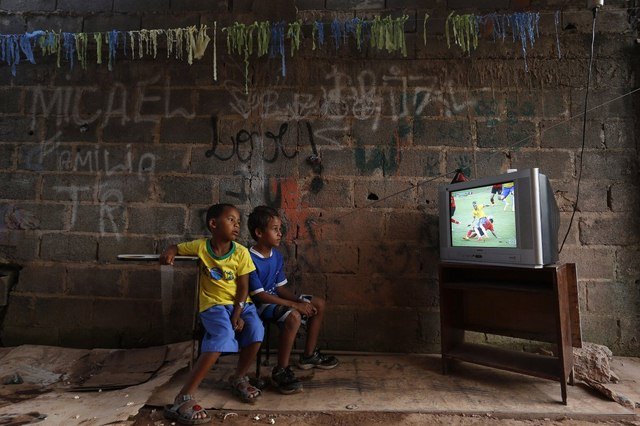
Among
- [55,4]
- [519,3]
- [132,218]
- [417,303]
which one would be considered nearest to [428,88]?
[519,3]

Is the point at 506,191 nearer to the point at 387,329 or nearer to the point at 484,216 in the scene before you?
the point at 484,216

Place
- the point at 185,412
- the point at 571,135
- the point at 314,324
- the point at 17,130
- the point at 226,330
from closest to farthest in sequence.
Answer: the point at 185,412, the point at 226,330, the point at 314,324, the point at 571,135, the point at 17,130

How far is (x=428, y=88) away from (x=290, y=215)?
156cm

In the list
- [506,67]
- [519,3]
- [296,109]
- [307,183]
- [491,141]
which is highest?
[519,3]

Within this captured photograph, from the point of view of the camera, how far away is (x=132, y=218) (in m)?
3.30

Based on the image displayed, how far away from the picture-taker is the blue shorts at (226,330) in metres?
2.19

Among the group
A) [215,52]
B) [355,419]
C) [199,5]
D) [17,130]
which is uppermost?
[199,5]

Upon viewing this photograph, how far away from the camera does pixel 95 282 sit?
3.27 meters

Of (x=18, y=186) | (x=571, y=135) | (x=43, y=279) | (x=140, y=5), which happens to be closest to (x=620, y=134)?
(x=571, y=135)

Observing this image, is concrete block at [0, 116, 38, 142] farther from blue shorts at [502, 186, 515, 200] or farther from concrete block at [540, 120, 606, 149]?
concrete block at [540, 120, 606, 149]

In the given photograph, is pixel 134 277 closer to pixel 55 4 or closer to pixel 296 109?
pixel 296 109

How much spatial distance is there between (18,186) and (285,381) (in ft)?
9.22

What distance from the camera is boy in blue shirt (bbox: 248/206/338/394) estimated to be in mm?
2486

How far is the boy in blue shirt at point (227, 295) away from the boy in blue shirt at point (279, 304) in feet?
0.48
